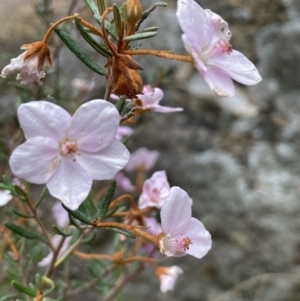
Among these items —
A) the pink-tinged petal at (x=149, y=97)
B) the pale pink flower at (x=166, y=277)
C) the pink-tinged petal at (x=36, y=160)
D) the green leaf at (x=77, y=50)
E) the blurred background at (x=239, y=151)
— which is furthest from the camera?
the blurred background at (x=239, y=151)

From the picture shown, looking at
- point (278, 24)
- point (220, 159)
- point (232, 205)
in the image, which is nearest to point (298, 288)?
point (232, 205)

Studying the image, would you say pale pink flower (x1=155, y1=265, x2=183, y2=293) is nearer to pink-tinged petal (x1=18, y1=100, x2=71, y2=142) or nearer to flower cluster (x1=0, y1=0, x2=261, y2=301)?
flower cluster (x1=0, y1=0, x2=261, y2=301)

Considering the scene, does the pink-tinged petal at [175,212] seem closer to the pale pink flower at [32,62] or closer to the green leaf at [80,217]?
the green leaf at [80,217]

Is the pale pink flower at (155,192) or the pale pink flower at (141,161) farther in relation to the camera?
the pale pink flower at (141,161)

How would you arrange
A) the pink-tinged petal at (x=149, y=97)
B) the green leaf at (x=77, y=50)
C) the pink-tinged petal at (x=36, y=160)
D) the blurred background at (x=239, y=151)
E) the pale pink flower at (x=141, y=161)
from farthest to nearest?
the blurred background at (x=239, y=151), the pale pink flower at (x=141, y=161), the pink-tinged petal at (x=149, y=97), the green leaf at (x=77, y=50), the pink-tinged petal at (x=36, y=160)

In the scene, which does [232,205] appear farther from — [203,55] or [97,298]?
[203,55]

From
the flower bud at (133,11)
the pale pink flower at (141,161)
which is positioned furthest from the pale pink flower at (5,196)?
the pale pink flower at (141,161)
